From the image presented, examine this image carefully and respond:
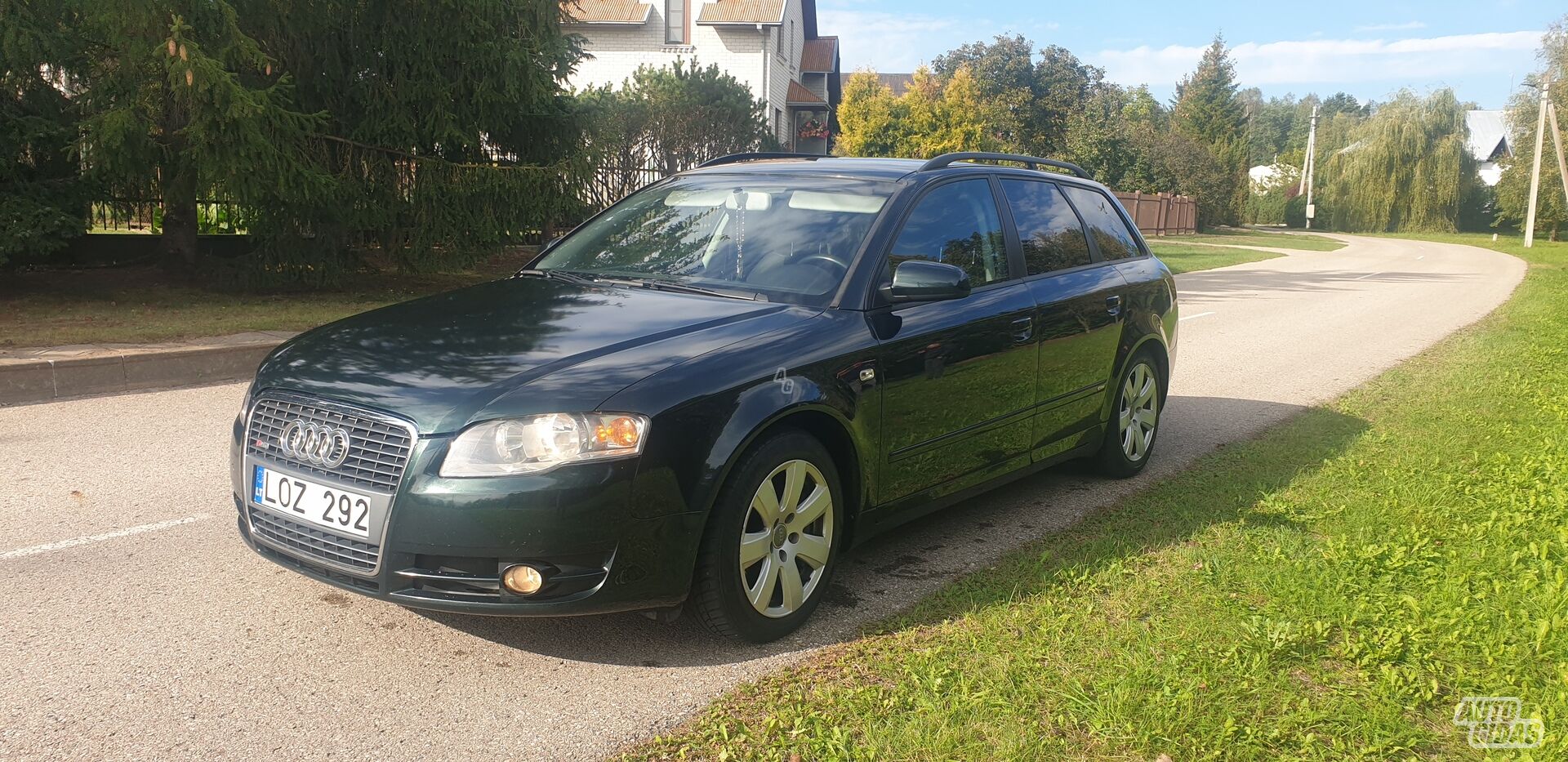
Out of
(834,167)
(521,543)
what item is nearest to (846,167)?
(834,167)

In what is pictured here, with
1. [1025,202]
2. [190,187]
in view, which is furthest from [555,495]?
[190,187]

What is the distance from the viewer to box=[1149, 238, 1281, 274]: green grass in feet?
89.0

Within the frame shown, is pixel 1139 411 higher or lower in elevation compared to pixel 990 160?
lower

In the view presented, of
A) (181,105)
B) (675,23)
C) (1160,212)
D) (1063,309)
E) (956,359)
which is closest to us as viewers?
(956,359)

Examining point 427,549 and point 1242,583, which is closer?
point 427,549

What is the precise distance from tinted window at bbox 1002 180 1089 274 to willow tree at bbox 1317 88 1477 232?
62650 mm

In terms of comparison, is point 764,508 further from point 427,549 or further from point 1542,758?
point 1542,758

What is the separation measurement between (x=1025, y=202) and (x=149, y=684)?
415cm

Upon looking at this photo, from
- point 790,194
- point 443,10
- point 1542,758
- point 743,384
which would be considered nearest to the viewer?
point 1542,758

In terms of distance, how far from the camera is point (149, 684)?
3.42 metres

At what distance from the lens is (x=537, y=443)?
333cm

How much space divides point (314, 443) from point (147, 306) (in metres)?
9.66

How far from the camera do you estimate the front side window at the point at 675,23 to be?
33.5 meters

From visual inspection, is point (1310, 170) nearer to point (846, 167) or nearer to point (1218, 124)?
point (1218, 124)
